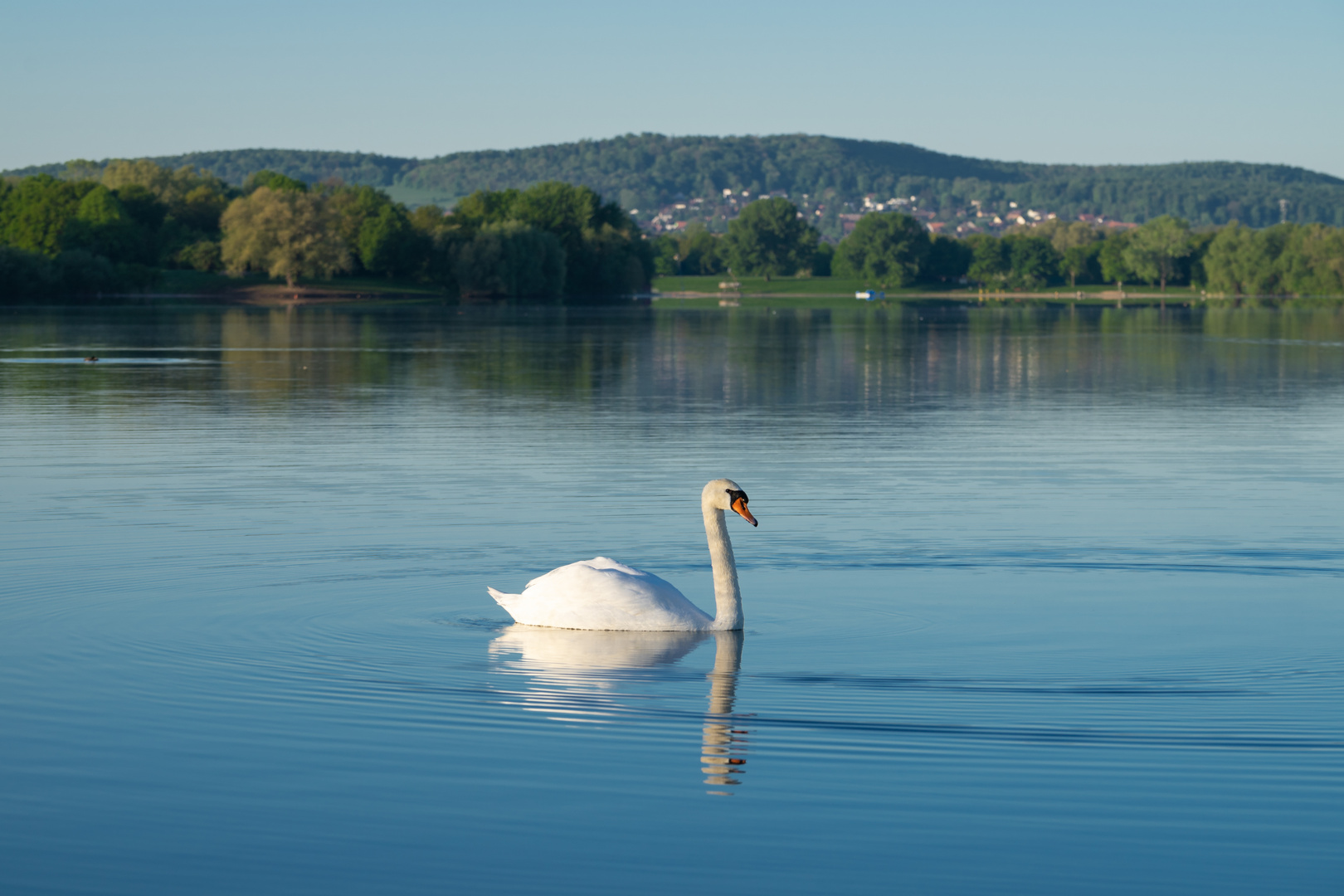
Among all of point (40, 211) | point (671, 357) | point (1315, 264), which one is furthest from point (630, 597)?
point (1315, 264)

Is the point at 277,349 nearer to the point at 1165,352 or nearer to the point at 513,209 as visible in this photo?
the point at 1165,352

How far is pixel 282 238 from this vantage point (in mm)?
147750

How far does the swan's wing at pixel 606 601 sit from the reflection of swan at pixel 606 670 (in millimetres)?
107

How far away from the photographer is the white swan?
1256cm

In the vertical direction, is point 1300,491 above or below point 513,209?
below

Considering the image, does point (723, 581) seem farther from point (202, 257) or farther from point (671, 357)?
point (202, 257)

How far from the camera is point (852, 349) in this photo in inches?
2517

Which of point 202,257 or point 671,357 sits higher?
point 202,257

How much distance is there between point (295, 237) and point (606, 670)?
143318 mm

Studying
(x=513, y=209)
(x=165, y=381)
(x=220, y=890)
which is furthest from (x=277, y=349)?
(x=513, y=209)

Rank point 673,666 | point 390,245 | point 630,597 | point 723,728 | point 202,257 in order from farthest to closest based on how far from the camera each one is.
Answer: point 390,245
point 202,257
point 630,597
point 673,666
point 723,728

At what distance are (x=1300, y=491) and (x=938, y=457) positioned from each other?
5.87 metres

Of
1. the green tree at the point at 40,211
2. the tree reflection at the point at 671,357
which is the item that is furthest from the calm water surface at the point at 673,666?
the green tree at the point at 40,211

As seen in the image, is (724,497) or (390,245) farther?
(390,245)
